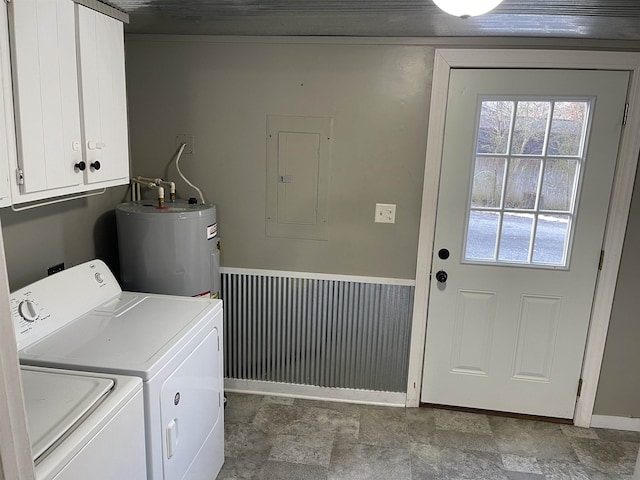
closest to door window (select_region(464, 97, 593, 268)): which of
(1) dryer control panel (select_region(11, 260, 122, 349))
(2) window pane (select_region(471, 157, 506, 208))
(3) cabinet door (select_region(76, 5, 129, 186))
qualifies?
(2) window pane (select_region(471, 157, 506, 208))

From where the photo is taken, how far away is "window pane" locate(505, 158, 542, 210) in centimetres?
241

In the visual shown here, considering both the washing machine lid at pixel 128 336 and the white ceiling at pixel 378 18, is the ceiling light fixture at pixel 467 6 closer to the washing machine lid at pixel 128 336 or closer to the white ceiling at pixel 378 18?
the white ceiling at pixel 378 18

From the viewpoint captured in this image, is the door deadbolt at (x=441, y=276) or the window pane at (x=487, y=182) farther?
the door deadbolt at (x=441, y=276)

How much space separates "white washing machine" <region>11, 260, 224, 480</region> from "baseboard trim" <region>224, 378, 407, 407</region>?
0.71 m

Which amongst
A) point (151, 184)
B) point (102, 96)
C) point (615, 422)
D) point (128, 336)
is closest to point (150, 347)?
point (128, 336)

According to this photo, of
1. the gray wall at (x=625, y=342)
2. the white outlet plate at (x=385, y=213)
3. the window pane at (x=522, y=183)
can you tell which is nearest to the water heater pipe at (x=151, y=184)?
the white outlet plate at (x=385, y=213)

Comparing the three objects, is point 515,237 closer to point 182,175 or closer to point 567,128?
point 567,128

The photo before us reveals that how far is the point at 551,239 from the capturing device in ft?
8.13

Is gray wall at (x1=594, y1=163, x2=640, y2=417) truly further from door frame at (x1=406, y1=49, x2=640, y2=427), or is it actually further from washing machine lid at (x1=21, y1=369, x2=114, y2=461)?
washing machine lid at (x1=21, y1=369, x2=114, y2=461)

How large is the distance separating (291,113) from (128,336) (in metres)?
1.42

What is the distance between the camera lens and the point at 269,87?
2480 mm

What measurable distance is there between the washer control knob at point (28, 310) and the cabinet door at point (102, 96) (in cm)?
50

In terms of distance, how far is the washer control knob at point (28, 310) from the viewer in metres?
1.62

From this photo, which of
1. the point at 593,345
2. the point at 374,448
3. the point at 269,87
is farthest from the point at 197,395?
the point at 593,345
